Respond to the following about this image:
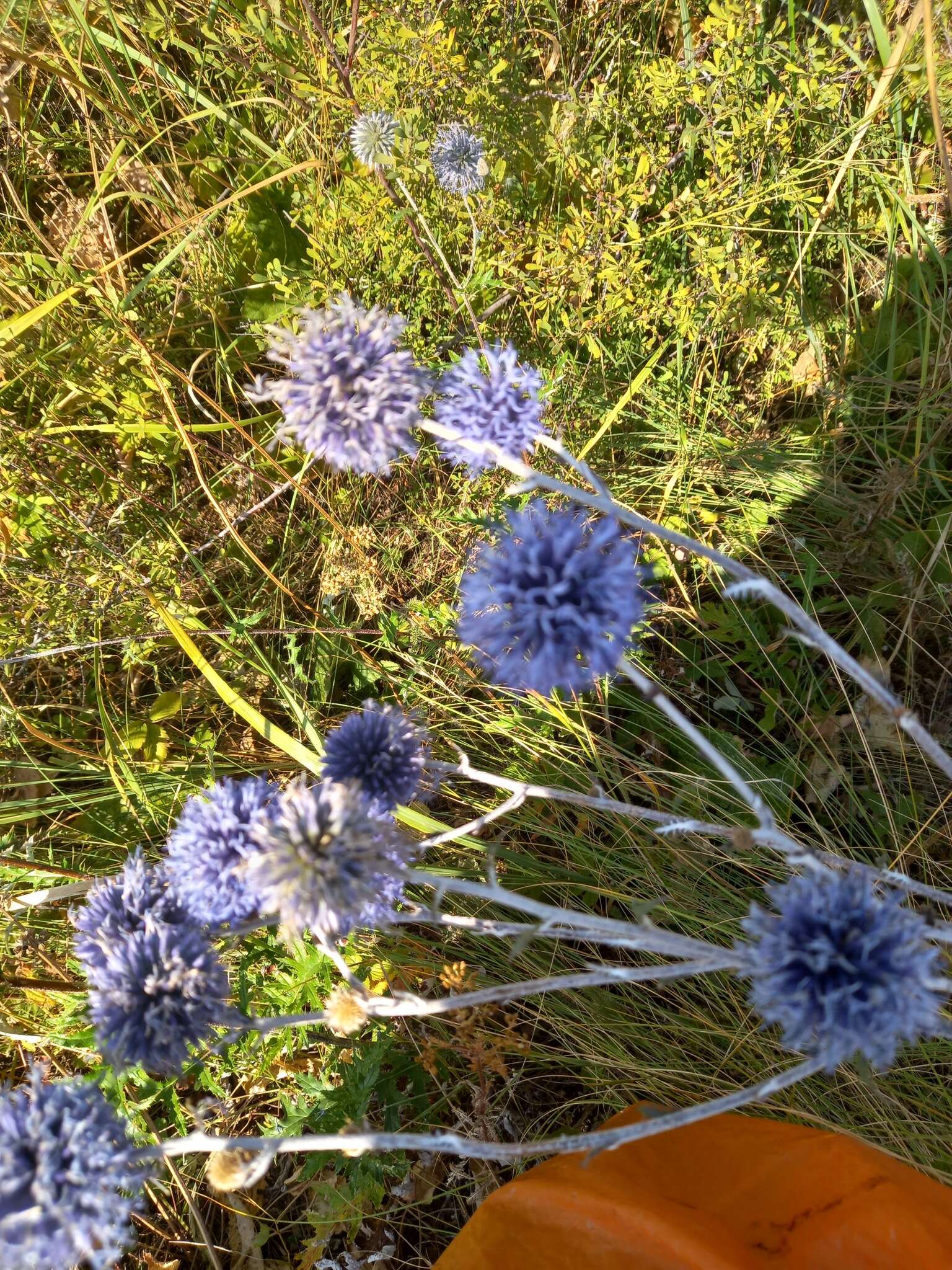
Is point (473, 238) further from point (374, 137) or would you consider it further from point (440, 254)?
point (374, 137)

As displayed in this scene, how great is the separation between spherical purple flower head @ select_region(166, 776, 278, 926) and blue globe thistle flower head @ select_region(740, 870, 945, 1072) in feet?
2.97

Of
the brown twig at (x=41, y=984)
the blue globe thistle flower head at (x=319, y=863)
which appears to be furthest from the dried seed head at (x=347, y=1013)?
the brown twig at (x=41, y=984)

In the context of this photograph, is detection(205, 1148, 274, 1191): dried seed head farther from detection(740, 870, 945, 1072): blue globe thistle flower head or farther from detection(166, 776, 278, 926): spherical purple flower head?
detection(740, 870, 945, 1072): blue globe thistle flower head

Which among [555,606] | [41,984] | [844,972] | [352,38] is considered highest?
[352,38]

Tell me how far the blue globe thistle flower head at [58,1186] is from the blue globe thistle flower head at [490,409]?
1.25m

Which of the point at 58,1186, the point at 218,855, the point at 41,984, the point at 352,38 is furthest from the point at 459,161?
the point at 41,984

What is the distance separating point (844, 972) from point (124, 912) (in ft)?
4.13

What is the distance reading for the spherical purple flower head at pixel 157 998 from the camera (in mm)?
1377

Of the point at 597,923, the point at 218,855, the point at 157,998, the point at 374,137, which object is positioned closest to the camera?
the point at 597,923

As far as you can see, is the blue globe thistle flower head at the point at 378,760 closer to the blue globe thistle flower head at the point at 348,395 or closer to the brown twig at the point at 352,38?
the blue globe thistle flower head at the point at 348,395

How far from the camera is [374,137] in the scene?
2090 millimetres

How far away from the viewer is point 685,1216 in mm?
1657

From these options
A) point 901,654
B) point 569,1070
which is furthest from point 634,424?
point 569,1070

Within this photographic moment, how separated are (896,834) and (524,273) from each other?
206cm
